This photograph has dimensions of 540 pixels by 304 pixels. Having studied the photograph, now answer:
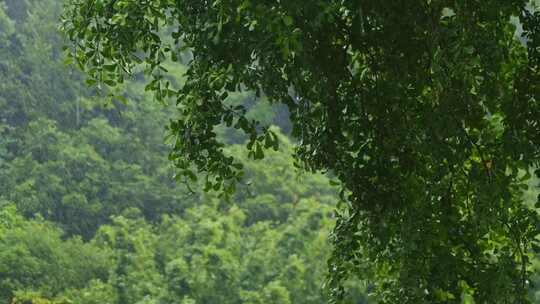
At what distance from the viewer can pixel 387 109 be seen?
3.63 m

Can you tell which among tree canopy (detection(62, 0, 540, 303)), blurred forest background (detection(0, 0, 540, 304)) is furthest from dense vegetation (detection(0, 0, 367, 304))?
tree canopy (detection(62, 0, 540, 303))

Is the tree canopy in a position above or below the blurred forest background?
below

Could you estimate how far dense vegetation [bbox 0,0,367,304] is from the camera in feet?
60.4

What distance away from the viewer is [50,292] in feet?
59.8

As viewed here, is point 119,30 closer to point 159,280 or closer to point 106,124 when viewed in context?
point 159,280

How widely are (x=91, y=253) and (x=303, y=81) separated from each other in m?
16.7

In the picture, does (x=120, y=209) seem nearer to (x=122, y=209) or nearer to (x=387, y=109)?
(x=122, y=209)

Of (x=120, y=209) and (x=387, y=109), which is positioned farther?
(x=120, y=209)

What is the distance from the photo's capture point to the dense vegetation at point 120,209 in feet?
60.4

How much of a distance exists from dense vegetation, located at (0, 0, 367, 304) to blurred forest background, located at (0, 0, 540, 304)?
0.09ft

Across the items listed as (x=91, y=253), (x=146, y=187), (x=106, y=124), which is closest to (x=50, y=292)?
(x=91, y=253)

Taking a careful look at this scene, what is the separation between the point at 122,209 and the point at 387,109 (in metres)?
19.8

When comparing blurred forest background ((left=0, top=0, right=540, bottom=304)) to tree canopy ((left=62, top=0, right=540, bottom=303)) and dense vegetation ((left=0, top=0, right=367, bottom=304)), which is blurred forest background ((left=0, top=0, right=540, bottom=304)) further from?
tree canopy ((left=62, top=0, right=540, bottom=303))

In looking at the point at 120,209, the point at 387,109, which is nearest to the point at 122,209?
the point at 120,209
